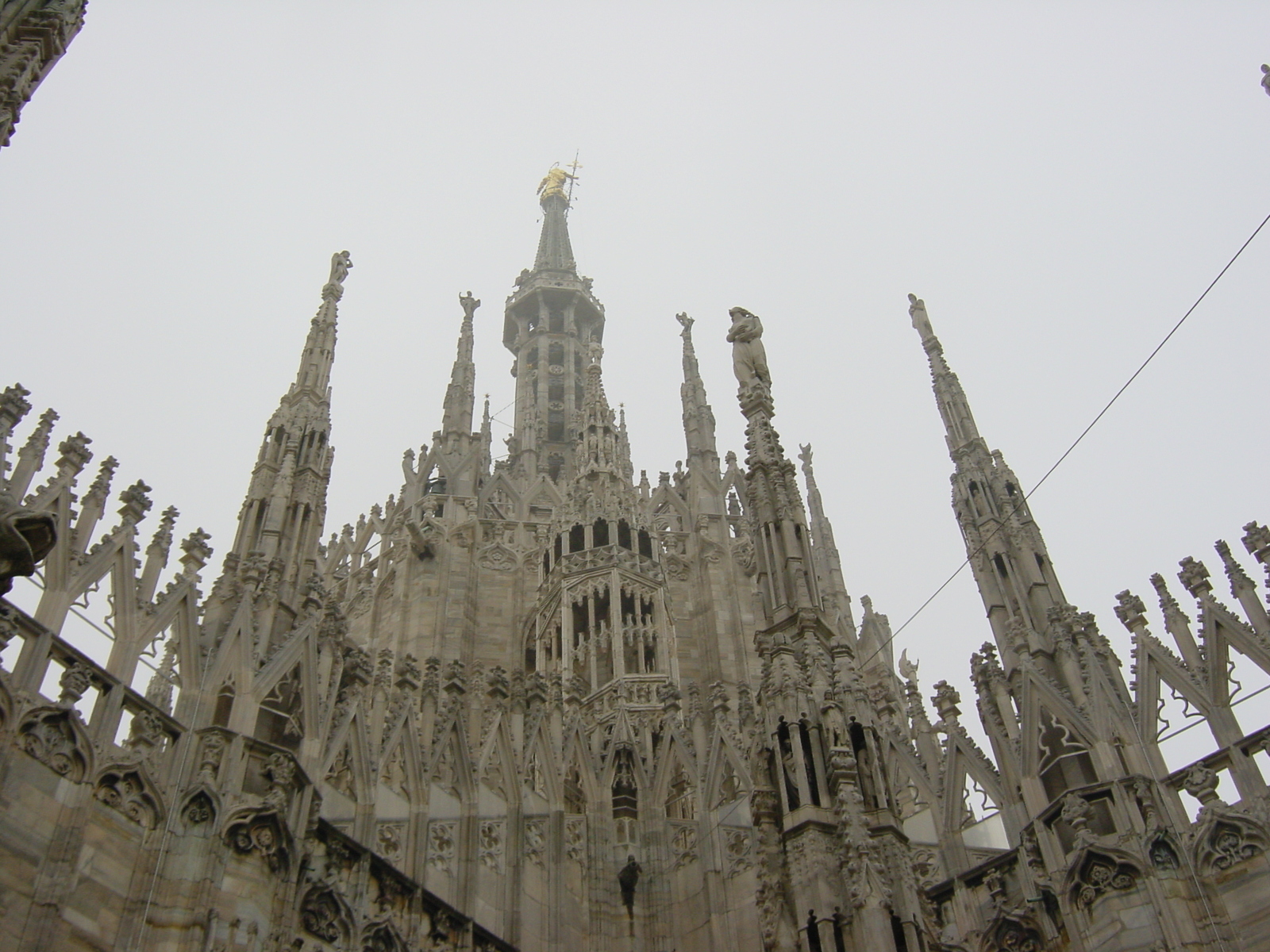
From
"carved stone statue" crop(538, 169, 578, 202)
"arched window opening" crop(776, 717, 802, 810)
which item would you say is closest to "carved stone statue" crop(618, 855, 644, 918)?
"arched window opening" crop(776, 717, 802, 810)

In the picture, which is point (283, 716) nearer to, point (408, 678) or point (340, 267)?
point (408, 678)

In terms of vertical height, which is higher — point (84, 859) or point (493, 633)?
point (493, 633)

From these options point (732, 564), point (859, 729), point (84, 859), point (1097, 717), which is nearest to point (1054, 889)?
point (1097, 717)

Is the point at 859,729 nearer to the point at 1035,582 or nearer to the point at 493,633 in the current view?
the point at 1035,582

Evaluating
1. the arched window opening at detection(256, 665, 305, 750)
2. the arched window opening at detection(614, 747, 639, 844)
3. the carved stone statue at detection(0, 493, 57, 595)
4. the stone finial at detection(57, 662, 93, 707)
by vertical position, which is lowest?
the carved stone statue at detection(0, 493, 57, 595)

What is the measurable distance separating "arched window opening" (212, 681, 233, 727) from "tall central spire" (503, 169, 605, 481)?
3003cm

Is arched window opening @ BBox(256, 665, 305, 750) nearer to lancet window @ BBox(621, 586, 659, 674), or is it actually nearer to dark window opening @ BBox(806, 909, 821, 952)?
dark window opening @ BBox(806, 909, 821, 952)

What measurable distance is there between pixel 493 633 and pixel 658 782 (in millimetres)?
14920

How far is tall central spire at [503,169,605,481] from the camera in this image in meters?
46.6

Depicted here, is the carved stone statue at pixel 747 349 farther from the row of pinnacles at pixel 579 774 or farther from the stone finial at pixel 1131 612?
the stone finial at pixel 1131 612

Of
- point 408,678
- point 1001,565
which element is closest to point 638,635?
point 408,678

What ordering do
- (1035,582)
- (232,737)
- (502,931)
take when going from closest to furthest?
(232,737), (502,931), (1035,582)

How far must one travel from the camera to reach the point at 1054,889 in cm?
1365

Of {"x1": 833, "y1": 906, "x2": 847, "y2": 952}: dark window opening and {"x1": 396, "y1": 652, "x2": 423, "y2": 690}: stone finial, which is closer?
{"x1": 833, "y1": 906, "x2": 847, "y2": 952}: dark window opening
